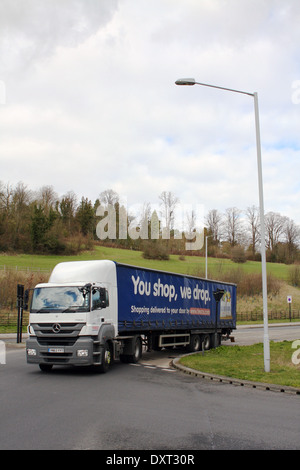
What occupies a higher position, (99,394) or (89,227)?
(89,227)

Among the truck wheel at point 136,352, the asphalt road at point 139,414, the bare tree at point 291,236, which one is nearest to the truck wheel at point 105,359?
the asphalt road at point 139,414

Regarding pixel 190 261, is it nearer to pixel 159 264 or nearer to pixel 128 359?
pixel 159 264

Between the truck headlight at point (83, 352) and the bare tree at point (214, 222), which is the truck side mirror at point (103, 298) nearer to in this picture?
the truck headlight at point (83, 352)

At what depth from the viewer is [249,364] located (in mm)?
15945

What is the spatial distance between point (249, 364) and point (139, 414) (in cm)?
846

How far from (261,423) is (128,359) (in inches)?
368

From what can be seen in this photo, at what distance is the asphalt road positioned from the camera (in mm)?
6574

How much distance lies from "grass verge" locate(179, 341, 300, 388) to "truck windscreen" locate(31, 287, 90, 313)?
443cm

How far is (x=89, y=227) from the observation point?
84.1 m

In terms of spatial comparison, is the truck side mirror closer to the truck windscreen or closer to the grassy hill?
the truck windscreen

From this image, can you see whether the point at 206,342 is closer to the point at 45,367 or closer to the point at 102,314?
Answer: the point at 102,314

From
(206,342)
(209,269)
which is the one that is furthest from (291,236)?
(206,342)
